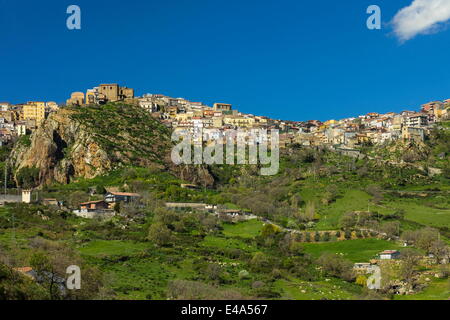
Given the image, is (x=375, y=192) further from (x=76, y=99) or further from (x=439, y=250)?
(x=76, y=99)

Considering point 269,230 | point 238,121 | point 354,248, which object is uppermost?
point 238,121

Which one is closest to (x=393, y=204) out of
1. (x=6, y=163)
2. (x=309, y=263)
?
(x=309, y=263)

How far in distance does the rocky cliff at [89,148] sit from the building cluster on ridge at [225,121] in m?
10.7

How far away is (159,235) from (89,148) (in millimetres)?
42299

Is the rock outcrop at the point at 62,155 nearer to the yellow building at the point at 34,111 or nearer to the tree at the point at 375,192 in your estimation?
the yellow building at the point at 34,111

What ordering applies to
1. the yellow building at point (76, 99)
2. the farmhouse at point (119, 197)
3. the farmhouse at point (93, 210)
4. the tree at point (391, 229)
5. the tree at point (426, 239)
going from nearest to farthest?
1. the tree at point (426, 239)
2. the tree at point (391, 229)
3. the farmhouse at point (93, 210)
4. the farmhouse at point (119, 197)
5. the yellow building at point (76, 99)

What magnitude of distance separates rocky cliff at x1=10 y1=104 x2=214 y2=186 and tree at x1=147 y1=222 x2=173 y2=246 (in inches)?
1408

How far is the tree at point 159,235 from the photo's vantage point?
58250 millimetres

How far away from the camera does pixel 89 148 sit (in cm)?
9662

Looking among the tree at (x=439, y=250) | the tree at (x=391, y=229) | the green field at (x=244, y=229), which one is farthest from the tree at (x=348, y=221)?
the tree at (x=439, y=250)

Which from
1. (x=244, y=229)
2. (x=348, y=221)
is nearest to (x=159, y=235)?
(x=244, y=229)

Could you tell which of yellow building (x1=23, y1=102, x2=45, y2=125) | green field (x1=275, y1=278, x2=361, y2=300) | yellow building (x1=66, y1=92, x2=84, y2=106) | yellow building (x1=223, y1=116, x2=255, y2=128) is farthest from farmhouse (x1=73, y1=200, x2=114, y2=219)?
yellow building (x1=223, y1=116, x2=255, y2=128)

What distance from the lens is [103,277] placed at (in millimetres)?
41281

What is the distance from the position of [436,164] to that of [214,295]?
254 feet
